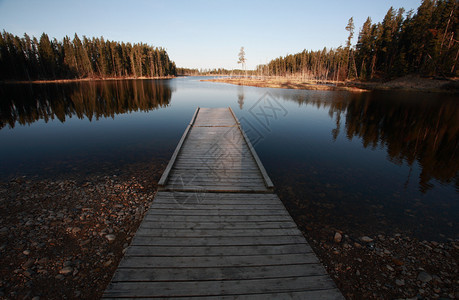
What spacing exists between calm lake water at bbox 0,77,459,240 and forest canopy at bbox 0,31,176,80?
65019 mm

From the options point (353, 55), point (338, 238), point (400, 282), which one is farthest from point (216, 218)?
point (353, 55)

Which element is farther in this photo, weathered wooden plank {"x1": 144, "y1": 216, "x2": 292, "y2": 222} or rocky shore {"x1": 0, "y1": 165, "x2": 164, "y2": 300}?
weathered wooden plank {"x1": 144, "y1": 216, "x2": 292, "y2": 222}

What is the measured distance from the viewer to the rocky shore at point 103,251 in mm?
4211

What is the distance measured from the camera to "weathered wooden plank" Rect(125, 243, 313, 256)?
4.05 metres

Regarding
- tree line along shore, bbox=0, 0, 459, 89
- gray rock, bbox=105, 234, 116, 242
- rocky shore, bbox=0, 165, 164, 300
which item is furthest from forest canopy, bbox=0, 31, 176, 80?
gray rock, bbox=105, 234, 116, 242

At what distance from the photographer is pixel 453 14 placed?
48.7 meters

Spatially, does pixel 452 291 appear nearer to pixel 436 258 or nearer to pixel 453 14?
pixel 436 258

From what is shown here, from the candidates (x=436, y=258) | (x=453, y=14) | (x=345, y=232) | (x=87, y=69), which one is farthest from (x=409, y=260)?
(x=87, y=69)

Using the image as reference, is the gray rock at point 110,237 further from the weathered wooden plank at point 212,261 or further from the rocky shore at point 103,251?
the weathered wooden plank at point 212,261

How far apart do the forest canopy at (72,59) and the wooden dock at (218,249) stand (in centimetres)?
9572

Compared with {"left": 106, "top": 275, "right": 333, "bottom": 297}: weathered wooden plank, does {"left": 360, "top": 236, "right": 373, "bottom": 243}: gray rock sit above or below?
below

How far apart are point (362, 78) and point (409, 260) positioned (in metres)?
77.6

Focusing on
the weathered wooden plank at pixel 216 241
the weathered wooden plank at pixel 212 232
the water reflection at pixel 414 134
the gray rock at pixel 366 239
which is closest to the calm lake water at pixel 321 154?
the water reflection at pixel 414 134

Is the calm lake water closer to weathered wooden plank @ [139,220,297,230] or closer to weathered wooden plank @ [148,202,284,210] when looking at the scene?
weathered wooden plank @ [148,202,284,210]
